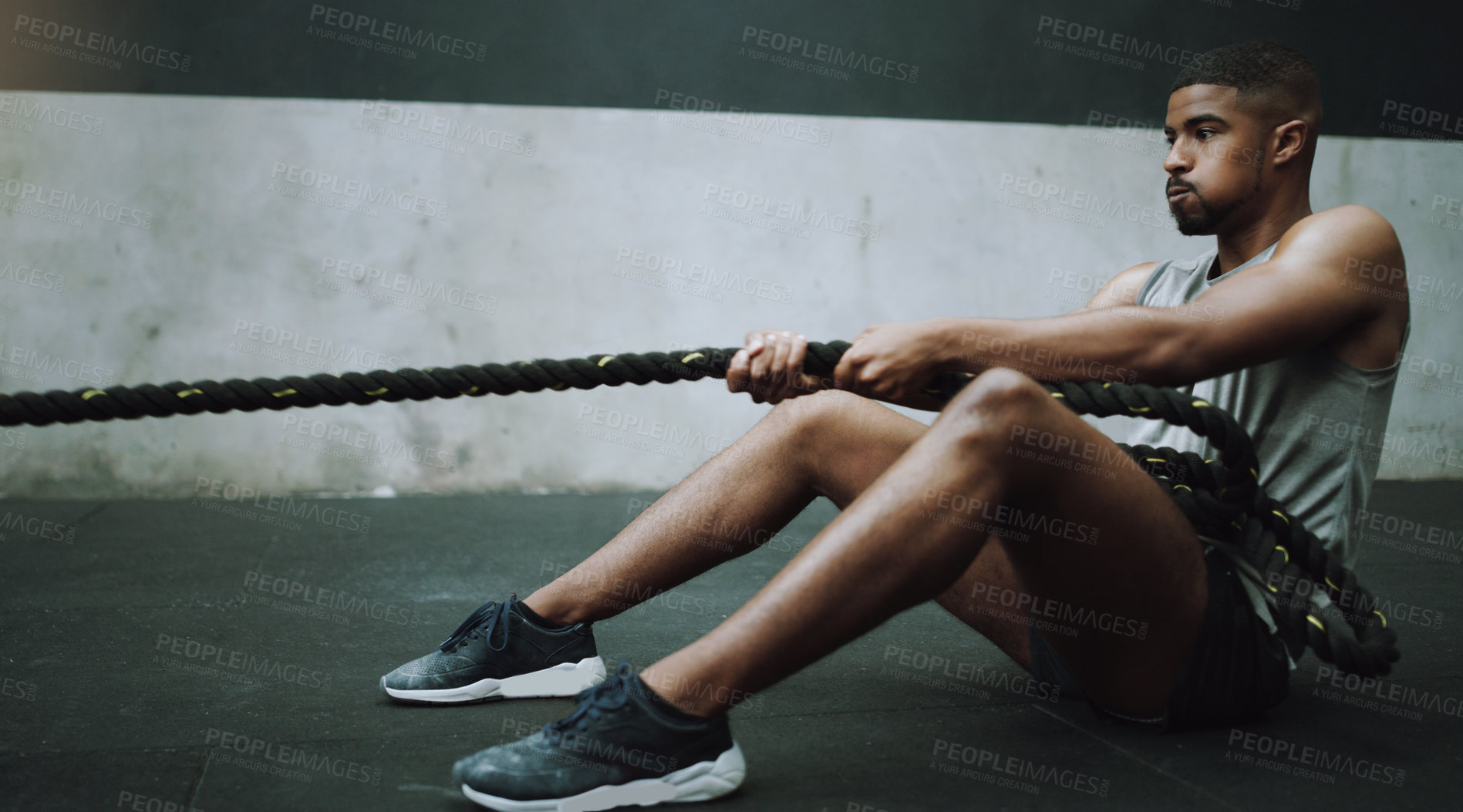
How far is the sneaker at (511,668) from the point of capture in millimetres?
1421

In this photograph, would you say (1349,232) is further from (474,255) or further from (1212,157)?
(474,255)

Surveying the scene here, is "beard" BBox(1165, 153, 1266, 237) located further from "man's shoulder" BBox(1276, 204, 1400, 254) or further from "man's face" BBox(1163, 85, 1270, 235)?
"man's shoulder" BBox(1276, 204, 1400, 254)

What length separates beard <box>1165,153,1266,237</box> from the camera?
4.39ft

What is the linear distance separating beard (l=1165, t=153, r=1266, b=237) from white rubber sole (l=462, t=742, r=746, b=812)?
37.5 inches

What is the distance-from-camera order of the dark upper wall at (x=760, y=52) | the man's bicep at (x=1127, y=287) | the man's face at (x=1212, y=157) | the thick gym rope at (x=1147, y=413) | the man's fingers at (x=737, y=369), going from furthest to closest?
the dark upper wall at (x=760, y=52) → the man's bicep at (x=1127, y=287) → the man's face at (x=1212, y=157) → the man's fingers at (x=737, y=369) → the thick gym rope at (x=1147, y=413)

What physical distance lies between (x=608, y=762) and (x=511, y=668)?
42 cm

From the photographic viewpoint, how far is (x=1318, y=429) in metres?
1.20

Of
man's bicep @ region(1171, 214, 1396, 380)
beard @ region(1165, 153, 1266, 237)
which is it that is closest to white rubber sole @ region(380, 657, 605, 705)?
man's bicep @ region(1171, 214, 1396, 380)

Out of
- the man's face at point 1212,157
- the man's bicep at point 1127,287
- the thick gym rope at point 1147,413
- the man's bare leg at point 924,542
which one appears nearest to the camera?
the man's bare leg at point 924,542

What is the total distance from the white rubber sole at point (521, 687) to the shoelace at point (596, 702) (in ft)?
1.10

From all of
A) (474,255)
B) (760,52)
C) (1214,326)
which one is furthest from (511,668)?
(760,52)

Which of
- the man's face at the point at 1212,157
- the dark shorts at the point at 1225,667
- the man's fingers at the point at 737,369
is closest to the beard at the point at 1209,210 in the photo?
the man's face at the point at 1212,157

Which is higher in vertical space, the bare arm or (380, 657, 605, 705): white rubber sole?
the bare arm

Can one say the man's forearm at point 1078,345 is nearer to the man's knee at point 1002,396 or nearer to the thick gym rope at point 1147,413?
the thick gym rope at point 1147,413
